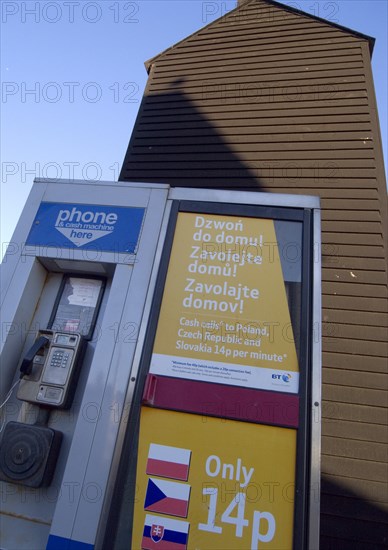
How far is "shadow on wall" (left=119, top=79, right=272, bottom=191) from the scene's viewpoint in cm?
497

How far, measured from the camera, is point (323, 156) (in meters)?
4.75

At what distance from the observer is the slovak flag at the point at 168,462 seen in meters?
1.44

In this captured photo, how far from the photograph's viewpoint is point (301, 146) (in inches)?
193

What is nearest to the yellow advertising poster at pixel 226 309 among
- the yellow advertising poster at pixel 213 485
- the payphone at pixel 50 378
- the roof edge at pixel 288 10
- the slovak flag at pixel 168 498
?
the yellow advertising poster at pixel 213 485

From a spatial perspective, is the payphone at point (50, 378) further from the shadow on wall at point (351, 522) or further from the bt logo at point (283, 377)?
the shadow on wall at point (351, 522)

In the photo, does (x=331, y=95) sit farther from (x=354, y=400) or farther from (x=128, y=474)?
(x=128, y=474)

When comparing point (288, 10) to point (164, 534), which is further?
point (288, 10)

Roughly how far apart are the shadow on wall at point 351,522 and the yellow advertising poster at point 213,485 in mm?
2232

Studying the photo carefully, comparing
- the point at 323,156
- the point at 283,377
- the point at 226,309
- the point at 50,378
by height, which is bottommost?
the point at 50,378

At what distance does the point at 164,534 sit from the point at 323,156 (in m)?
4.51

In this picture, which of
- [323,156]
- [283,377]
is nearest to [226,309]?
[283,377]

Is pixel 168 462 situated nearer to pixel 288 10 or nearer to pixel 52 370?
pixel 52 370

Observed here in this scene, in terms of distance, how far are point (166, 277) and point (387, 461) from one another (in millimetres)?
2753

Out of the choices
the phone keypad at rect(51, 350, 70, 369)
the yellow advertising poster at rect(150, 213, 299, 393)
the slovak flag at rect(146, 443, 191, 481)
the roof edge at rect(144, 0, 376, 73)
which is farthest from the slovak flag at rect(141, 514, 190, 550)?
→ the roof edge at rect(144, 0, 376, 73)
